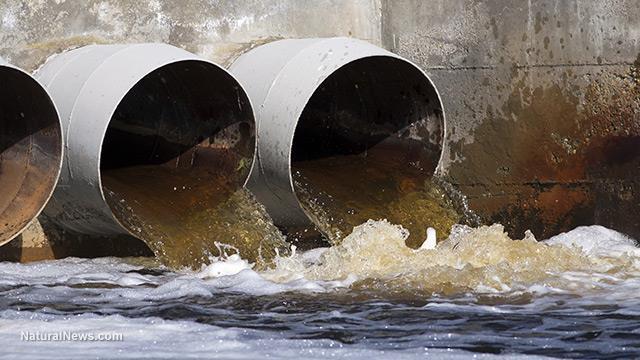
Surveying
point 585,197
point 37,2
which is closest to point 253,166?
point 37,2

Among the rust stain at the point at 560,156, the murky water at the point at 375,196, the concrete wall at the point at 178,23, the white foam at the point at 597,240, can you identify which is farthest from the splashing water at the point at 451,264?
the concrete wall at the point at 178,23

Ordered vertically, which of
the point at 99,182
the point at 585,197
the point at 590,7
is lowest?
the point at 585,197

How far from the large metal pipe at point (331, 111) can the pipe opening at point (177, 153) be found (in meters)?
0.18

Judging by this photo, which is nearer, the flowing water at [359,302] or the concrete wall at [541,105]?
the flowing water at [359,302]

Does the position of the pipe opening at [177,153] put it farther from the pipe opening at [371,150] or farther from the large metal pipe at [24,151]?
the pipe opening at [371,150]

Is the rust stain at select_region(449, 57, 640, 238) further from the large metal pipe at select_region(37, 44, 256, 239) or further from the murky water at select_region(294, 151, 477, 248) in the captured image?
the large metal pipe at select_region(37, 44, 256, 239)

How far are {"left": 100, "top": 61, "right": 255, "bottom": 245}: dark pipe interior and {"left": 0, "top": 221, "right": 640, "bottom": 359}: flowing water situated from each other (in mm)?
344

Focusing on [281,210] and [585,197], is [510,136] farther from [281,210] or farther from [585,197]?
[281,210]

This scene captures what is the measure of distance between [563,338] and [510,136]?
323 cm

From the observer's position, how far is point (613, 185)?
7.65 meters

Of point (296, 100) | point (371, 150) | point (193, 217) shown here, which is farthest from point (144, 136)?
point (371, 150)

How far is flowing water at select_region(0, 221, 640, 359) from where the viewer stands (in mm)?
4555

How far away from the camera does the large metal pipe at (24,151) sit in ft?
21.6

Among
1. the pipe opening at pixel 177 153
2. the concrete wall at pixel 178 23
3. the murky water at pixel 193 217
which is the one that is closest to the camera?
the murky water at pixel 193 217
